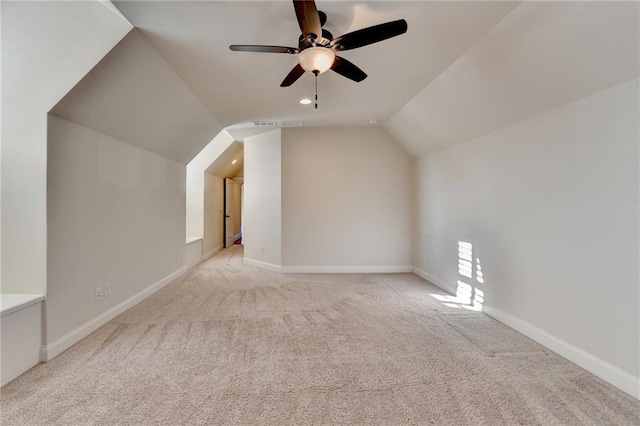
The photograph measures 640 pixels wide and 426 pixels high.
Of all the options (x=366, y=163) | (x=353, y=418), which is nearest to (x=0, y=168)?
(x=353, y=418)

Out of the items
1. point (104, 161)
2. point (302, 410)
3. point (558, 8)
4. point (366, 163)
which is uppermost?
point (558, 8)

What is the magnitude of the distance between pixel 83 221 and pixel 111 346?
109cm

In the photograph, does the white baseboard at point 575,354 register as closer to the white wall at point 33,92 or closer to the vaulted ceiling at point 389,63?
the vaulted ceiling at point 389,63

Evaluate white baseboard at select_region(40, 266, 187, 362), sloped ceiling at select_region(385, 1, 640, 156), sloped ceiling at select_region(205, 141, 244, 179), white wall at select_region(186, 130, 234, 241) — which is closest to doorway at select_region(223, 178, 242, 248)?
sloped ceiling at select_region(205, 141, 244, 179)

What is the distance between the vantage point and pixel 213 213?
667 centimetres

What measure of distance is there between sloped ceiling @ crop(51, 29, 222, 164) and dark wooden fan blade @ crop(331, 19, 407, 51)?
1.52 meters

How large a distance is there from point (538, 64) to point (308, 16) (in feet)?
5.68

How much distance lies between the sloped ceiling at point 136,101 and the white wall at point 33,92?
0.12m

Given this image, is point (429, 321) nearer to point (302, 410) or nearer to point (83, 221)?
point (302, 410)

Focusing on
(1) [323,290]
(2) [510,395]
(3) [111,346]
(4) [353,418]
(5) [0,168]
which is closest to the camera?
(4) [353,418]

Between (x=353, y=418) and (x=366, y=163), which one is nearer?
(x=353, y=418)

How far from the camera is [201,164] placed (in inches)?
233

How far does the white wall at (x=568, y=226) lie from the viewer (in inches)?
69.6

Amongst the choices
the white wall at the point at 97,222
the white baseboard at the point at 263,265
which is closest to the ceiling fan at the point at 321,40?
the white wall at the point at 97,222
